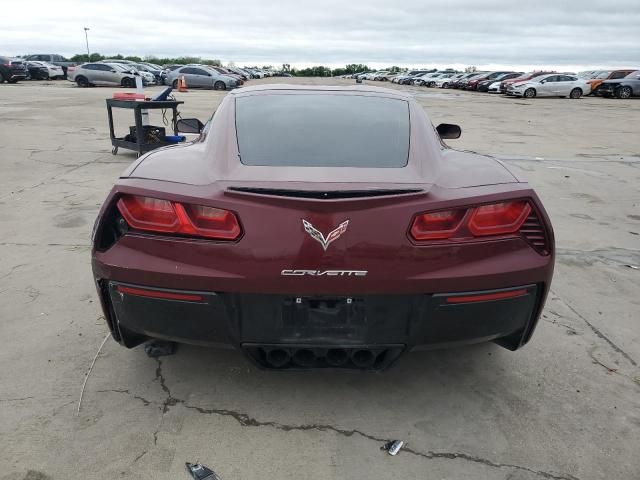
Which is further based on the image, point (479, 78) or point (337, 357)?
point (479, 78)

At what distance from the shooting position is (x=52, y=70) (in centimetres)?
3734

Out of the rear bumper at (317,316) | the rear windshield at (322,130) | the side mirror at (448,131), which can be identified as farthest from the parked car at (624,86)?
the rear bumper at (317,316)

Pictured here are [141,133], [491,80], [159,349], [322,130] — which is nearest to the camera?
[322,130]

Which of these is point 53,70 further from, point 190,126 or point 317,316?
point 317,316

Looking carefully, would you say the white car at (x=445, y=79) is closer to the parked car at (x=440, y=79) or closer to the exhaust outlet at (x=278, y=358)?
the parked car at (x=440, y=79)

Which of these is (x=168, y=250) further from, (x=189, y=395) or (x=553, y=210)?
(x=553, y=210)

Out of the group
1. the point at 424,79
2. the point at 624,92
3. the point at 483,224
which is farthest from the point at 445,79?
the point at 483,224

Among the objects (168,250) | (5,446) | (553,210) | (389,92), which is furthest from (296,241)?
(553,210)

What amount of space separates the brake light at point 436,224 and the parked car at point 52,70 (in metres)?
40.5

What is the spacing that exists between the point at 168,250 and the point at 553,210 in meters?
5.19

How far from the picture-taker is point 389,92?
3.39 metres

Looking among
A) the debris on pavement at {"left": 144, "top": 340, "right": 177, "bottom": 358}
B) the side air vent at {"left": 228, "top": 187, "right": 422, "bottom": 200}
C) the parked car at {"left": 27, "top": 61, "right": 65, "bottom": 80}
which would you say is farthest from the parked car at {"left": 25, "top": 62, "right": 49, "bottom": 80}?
the side air vent at {"left": 228, "top": 187, "right": 422, "bottom": 200}

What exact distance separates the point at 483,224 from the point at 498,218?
9 cm

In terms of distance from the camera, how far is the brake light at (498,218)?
2.12 metres
